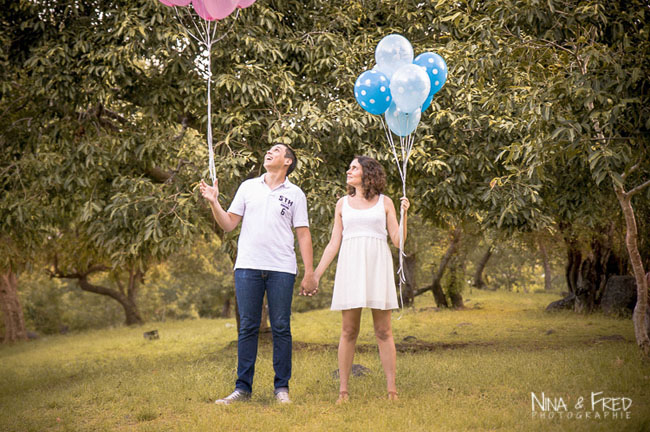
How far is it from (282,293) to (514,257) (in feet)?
82.4

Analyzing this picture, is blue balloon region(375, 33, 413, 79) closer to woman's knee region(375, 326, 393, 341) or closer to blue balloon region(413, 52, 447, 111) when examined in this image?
blue balloon region(413, 52, 447, 111)

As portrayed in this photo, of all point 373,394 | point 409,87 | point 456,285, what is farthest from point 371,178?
A: point 456,285

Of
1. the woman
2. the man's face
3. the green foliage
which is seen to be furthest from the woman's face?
the green foliage

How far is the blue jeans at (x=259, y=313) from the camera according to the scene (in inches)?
210

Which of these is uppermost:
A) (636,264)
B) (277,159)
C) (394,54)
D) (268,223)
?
(394,54)

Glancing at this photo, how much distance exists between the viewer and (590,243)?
19.0m

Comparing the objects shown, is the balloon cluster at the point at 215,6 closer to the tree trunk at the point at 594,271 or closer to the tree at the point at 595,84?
the tree at the point at 595,84

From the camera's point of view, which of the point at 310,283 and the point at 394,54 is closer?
the point at 310,283

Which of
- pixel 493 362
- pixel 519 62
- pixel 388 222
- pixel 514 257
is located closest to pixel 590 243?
pixel 514 257

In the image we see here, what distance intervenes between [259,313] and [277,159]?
146 centimetres

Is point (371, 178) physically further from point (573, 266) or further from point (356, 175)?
point (573, 266)

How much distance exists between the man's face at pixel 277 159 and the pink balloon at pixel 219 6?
1.67 metres

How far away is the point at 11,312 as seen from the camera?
80.2 ft

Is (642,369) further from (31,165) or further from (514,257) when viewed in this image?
(514,257)
